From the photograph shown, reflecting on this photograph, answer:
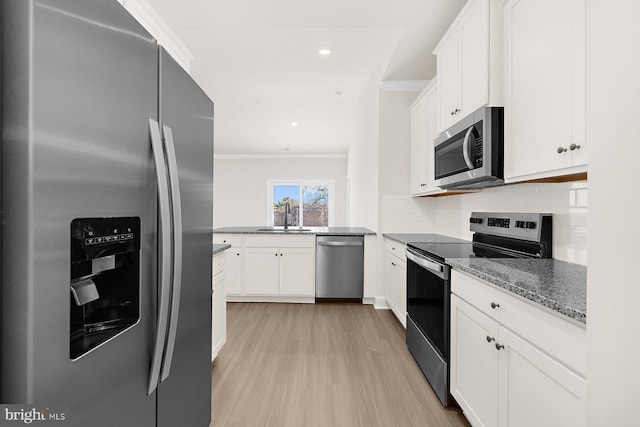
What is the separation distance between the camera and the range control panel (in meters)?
1.76

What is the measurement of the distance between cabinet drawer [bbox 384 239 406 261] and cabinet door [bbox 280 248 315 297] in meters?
0.90

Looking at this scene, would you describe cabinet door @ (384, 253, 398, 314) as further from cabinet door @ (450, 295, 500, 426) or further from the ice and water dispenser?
the ice and water dispenser

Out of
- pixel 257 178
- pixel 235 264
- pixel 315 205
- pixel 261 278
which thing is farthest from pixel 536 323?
pixel 257 178

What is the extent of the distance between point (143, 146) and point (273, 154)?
→ 862cm

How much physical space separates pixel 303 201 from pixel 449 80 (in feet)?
24.4

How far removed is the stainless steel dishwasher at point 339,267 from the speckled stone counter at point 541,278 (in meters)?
2.14

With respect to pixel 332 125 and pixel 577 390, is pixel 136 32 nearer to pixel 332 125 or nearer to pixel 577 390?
pixel 577 390

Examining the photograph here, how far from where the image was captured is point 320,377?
2.17m

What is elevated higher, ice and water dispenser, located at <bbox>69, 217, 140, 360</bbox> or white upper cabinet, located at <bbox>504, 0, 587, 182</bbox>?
white upper cabinet, located at <bbox>504, 0, 587, 182</bbox>

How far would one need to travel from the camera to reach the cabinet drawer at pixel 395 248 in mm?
2979

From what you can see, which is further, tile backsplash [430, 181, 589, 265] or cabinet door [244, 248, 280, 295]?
cabinet door [244, 248, 280, 295]

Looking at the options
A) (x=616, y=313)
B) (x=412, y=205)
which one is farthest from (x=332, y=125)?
(x=616, y=313)

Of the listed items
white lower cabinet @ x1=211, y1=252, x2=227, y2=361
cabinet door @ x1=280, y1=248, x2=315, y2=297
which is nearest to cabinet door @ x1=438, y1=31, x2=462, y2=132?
white lower cabinet @ x1=211, y1=252, x2=227, y2=361

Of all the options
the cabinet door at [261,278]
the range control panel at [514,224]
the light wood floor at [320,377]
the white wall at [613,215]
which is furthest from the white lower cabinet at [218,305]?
the white wall at [613,215]
